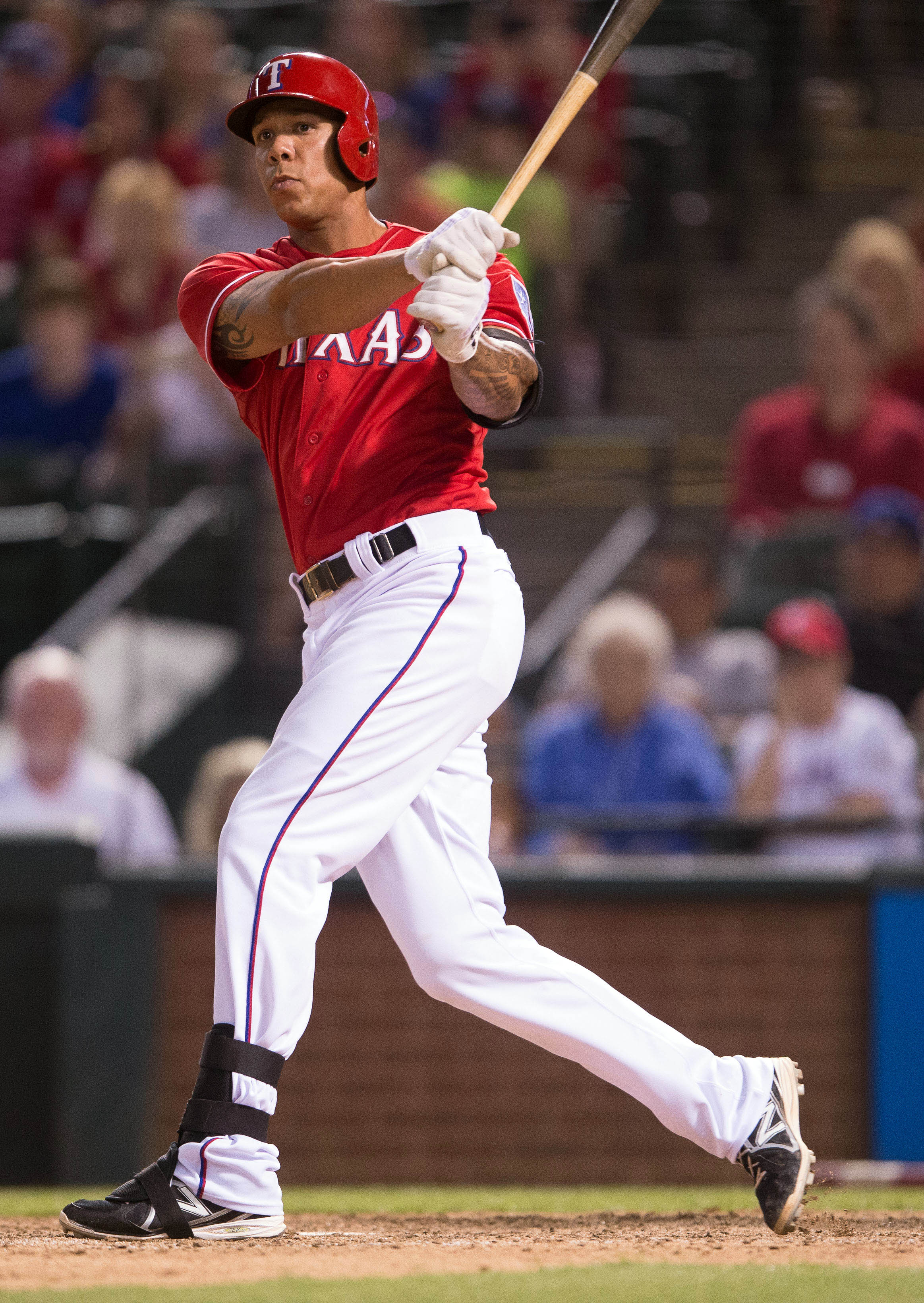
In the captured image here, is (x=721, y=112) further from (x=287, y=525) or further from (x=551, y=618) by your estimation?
(x=287, y=525)

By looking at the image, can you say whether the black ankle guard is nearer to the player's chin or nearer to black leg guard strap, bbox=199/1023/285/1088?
black leg guard strap, bbox=199/1023/285/1088

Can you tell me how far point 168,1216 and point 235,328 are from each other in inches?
53.8

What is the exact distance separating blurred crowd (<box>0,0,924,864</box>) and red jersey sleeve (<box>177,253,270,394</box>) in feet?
7.38

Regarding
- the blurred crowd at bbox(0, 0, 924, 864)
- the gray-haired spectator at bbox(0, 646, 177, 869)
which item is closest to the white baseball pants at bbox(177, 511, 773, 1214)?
the blurred crowd at bbox(0, 0, 924, 864)

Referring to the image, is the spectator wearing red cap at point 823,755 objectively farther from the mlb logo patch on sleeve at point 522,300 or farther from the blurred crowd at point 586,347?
the mlb logo patch on sleeve at point 522,300

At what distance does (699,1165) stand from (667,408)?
111 inches

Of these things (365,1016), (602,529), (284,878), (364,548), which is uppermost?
(602,529)

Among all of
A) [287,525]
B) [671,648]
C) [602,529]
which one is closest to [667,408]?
[602,529]

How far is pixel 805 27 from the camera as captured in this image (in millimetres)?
6855

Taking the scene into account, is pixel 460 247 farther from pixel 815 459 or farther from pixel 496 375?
pixel 815 459

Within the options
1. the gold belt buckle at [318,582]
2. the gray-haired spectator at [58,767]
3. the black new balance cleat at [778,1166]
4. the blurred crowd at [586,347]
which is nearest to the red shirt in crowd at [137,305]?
the blurred crowd at [586,347]

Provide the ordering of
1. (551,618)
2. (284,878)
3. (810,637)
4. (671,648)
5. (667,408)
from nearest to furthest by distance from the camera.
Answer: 1. (284,878)
2. (810,637)
3. (671,648)
4. (551,618)
5. (667,408)

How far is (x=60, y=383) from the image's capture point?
Result: 7.07 meters

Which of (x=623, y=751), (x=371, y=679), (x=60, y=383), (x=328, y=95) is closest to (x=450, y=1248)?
(x=371, y=679)
